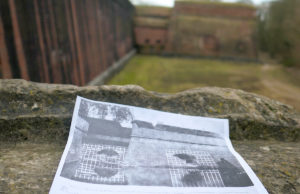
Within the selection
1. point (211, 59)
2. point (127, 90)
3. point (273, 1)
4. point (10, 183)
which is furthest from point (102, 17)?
point (273, 1)

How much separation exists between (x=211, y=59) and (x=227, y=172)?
25.7 feet

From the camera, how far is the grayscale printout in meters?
0.71

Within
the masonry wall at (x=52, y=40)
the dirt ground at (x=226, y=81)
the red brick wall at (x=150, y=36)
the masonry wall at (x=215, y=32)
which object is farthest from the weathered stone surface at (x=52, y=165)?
the red brick wall at (x=150, y=36)

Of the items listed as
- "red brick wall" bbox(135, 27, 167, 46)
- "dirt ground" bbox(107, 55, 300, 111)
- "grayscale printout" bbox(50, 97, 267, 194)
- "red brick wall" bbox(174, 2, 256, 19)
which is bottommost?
"dirt ground" bbox(107, 55, 300, 111)

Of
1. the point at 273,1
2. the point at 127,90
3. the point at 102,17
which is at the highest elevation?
the point at 273,1

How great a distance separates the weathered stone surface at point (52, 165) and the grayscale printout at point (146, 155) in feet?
0.13

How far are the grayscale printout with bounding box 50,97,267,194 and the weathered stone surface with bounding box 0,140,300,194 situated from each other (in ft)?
0.13

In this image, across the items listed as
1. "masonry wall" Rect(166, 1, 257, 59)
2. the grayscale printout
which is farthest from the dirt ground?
the grayscale printout

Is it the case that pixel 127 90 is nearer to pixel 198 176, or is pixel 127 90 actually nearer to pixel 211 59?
pixel 198 176

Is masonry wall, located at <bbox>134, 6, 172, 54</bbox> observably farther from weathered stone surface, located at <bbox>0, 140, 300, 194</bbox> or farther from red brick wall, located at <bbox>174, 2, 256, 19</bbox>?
weathered stone surface, located at <bbox>0, 140, 300, 194</bbox>

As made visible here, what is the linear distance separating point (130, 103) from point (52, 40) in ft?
5.19

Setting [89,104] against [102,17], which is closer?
[89,104]

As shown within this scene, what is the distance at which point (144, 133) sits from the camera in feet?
3.09

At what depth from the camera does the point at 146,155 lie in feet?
2.76
